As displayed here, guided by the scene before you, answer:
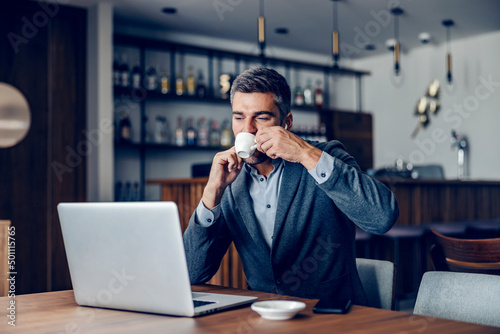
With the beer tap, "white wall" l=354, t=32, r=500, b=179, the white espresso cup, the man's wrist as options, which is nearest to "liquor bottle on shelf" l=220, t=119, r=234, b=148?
"white wall" l=354, t=32, r=500, b=179

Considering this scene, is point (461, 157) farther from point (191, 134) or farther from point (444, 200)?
point (191, 134)

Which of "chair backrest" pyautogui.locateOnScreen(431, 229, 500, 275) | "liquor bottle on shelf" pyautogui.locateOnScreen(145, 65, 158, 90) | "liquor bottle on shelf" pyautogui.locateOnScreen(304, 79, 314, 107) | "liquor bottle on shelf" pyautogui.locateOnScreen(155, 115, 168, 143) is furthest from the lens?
"liquor bottle on shelf" pyautogui.locateOnScreen(304, 79, 314, 107)

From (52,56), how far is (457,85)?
4309 millimetres

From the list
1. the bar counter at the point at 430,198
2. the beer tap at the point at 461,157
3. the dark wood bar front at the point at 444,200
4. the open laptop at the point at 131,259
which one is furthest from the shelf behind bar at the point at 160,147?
the open laptop at the point at 131,259

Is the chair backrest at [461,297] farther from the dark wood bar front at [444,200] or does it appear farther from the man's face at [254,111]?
the dark wood bar front at [444,200]

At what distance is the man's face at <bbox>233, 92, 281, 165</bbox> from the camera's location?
5.23ft

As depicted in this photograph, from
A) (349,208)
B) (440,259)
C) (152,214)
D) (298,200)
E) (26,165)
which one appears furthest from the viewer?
(26,165)

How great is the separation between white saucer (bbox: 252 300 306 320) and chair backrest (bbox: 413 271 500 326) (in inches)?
15.2

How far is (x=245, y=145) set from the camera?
1477 millimetres

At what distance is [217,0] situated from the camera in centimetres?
460

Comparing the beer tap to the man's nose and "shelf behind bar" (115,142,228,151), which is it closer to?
"shelf behind bar" (115,142,228,151)

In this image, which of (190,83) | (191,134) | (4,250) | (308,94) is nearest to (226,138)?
(191,134)

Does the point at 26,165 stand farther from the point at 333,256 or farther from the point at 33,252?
the point at 333,256

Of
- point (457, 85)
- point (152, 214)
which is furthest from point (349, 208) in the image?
point (457, 85)
